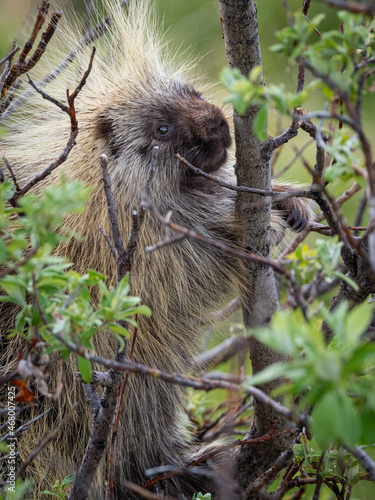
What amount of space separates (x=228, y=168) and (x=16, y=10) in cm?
191

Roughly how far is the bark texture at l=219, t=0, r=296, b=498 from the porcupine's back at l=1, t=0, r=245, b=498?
208mm

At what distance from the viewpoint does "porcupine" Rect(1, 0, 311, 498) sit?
7.00 ft

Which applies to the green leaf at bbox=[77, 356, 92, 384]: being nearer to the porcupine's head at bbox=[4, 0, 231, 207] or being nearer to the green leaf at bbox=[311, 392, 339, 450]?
the green leaf at bbox=[311, 392, 339, 450]

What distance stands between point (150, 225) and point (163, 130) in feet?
1.42

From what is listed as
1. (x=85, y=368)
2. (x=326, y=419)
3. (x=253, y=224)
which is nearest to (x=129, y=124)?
(x=253, y=224)

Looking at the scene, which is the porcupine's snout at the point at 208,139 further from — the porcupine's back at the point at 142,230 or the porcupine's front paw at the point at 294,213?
the porcupine's front paw at the point at 294,213

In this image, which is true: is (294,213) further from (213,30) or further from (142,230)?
(213,30)

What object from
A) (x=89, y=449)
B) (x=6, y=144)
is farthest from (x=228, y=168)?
(x=89, y=449)

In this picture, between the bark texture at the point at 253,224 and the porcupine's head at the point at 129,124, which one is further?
the porcupine's head at the point at 129,124

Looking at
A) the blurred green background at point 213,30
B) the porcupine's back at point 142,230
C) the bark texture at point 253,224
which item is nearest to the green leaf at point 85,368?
the bark texture at point 253,224

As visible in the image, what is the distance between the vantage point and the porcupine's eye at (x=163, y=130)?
2355mm

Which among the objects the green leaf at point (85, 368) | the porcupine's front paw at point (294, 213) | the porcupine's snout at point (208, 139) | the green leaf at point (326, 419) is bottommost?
the green leaf at point (85, 368)

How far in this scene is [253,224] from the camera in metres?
1.93

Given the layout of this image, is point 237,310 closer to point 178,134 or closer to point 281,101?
point 178,134
